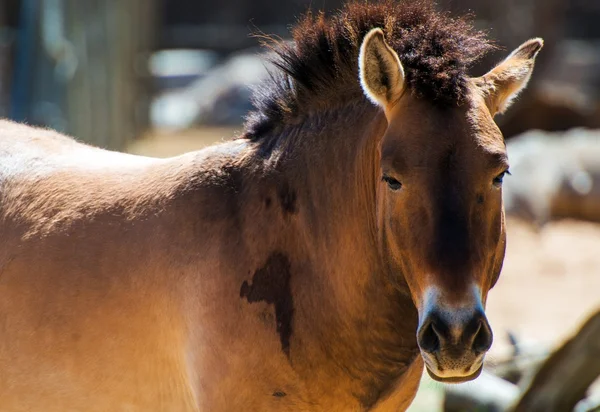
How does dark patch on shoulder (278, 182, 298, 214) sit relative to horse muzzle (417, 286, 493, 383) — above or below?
above

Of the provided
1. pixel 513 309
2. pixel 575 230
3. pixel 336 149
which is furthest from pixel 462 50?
pixel 575 230

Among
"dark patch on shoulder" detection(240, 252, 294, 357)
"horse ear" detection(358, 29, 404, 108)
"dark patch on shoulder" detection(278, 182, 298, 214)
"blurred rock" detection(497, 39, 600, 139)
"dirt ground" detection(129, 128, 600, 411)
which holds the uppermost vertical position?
"horse ear" detection(358, 29, 404, 108)

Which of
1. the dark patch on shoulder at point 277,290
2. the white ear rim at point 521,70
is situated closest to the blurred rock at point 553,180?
the white ear rim at point 521,70

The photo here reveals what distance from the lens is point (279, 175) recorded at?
3225 millimetres

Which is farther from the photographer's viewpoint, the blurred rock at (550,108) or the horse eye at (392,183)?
the blurred rock at (550,108)

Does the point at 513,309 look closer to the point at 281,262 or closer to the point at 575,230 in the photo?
the point at 575,230

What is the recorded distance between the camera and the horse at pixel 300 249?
282cm

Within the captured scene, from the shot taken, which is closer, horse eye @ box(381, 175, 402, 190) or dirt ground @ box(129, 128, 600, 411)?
horse eye @ box(381, 175, 402, 190)

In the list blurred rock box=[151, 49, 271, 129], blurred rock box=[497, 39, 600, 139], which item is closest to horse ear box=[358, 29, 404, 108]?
blurred rock box=[497, 39, 600, 139]

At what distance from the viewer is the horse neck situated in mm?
3076

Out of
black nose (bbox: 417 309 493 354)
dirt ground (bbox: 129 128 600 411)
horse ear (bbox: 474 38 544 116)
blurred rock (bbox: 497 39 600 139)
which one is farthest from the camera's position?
blurred rock (bbox: 497 39 600 139)

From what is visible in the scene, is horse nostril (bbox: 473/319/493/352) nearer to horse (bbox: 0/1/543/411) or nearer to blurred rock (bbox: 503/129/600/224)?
horse (bbox: 0/1/543/411)

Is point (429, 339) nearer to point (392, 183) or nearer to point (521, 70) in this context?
point (392, 183)

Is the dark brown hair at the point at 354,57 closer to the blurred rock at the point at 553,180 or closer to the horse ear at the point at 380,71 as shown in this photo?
the horse ear at the point at 380,71
